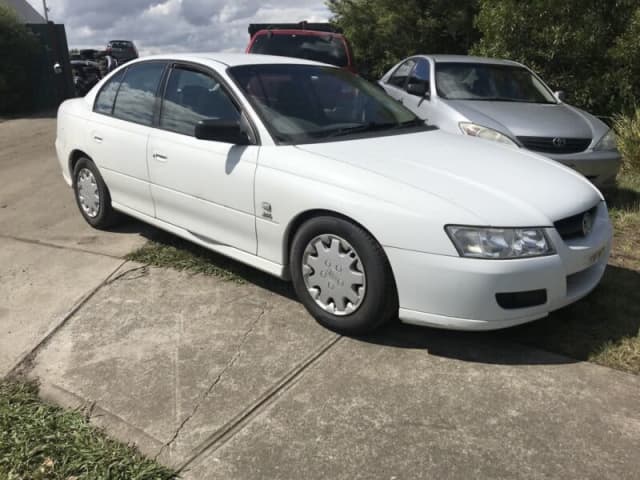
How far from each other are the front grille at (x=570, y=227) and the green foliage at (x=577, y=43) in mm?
6113

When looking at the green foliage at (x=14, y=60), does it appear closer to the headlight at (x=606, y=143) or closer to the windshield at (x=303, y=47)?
the windshield at (x=303, y=47)

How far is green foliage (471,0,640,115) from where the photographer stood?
8.32 meters

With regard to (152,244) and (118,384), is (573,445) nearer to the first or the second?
(118,384)

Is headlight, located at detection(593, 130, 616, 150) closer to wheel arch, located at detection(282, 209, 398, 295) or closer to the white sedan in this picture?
the white sedan

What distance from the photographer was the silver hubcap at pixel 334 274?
313 centimetres

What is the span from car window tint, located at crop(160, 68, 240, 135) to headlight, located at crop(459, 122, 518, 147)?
2794 mm

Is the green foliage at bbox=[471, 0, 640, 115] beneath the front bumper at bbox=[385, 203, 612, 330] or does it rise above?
above

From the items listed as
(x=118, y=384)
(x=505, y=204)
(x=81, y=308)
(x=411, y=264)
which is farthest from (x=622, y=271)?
(x=81, y=308)

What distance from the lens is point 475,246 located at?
9.22ft

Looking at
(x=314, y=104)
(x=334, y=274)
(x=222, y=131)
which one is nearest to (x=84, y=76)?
(x=314, y=104)

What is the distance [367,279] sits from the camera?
120 inches

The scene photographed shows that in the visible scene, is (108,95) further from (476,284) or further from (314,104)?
(476,284)

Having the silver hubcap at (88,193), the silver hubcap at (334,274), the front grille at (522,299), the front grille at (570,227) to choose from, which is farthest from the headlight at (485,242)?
the silver hubcap at (88,193)

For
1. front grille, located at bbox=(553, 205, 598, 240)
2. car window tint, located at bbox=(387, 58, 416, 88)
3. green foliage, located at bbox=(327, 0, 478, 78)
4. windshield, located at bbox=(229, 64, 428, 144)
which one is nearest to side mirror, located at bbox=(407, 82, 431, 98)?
car window tint, located at bbox=(387, 58, 416, 88)
